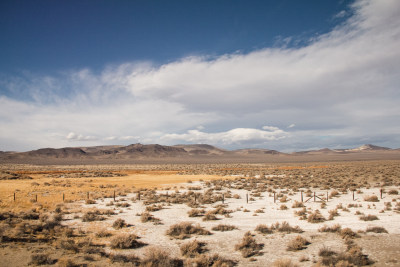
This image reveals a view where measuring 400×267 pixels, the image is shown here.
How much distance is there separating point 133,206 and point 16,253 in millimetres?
10656

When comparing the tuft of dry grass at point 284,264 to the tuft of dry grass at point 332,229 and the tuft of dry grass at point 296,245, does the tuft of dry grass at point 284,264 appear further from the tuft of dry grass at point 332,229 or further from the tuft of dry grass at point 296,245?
the tuft of dry grass at point 332,229

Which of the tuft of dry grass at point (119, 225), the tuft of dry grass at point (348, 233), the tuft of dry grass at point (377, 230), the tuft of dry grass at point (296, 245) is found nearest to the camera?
the tuft of dry grass at point (296, 245)

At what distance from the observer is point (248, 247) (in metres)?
10.8

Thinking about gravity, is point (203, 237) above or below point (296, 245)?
below

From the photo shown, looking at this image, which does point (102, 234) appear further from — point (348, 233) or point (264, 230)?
point (348, 233)

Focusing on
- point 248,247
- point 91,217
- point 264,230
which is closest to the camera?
point 248,247

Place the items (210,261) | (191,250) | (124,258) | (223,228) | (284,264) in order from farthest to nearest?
(223,228), (191,250), (124,258), (210,261), (284,264)

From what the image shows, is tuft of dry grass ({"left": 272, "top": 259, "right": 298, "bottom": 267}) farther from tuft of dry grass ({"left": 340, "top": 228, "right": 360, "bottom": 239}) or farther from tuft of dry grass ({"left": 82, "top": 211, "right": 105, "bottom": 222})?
tuft of dry grass ({"left": 82, "top": 211, "right": 105, "bottom": 222})

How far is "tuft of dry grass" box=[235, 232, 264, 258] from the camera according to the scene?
10.1 meters

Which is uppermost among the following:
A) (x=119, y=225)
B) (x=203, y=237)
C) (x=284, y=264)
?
(x=284, y=264)

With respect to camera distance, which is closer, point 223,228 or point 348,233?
point 348,233

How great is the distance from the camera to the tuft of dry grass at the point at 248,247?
10.1 metres

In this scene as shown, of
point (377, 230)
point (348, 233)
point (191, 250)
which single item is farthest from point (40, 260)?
point (377, 230)

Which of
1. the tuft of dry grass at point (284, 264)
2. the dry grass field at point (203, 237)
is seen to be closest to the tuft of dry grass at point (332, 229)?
the dry grass field at point (203, 237)
